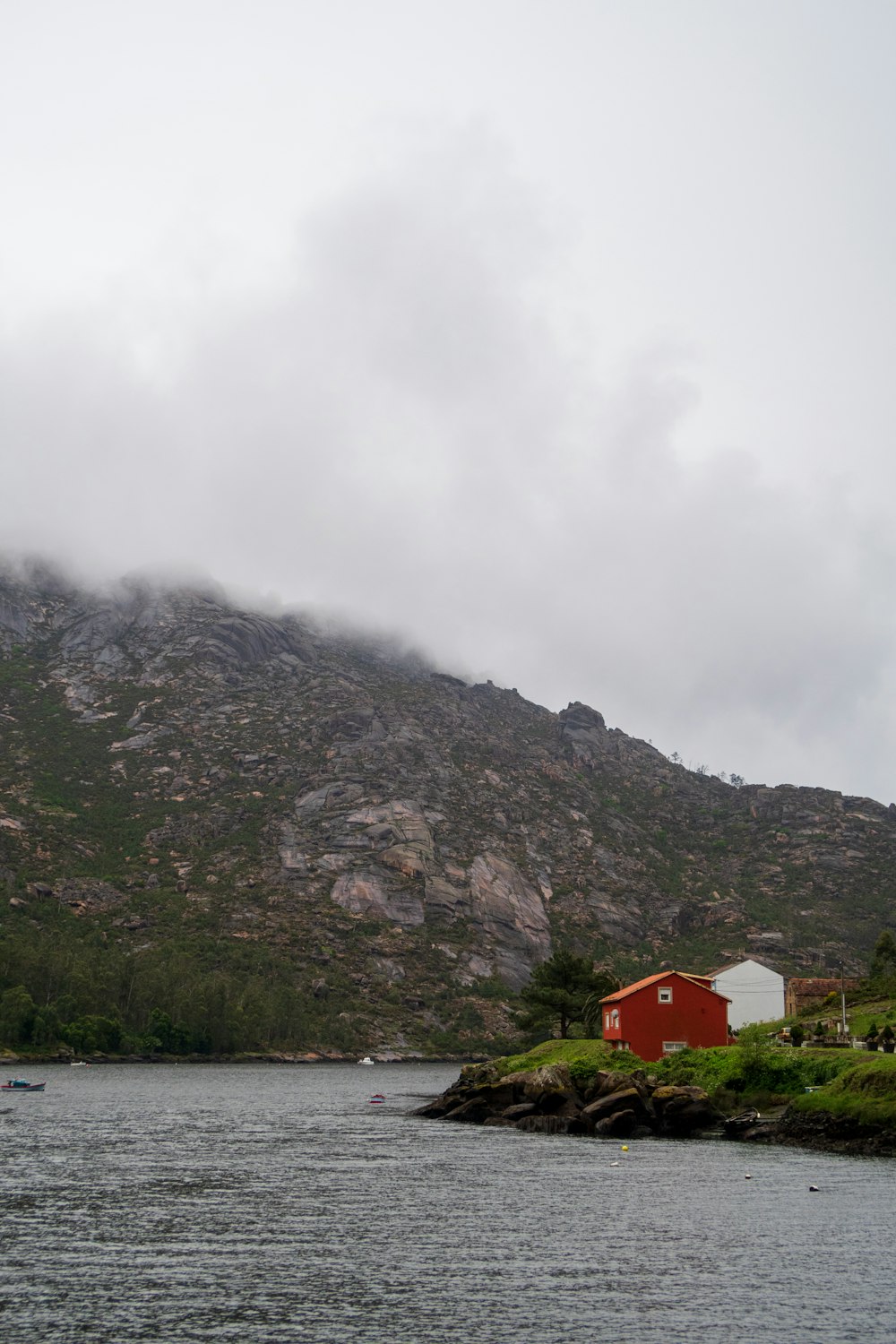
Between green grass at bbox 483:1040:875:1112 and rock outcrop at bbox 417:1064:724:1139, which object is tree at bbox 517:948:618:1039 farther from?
green grass at bbox 483:1040:875:1112

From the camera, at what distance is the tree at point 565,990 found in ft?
339

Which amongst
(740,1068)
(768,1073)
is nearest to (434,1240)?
(768,1073)

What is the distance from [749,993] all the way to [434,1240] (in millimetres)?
81738

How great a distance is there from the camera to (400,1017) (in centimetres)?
16825

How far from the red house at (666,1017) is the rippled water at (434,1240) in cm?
1621

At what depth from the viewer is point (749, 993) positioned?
111375mm

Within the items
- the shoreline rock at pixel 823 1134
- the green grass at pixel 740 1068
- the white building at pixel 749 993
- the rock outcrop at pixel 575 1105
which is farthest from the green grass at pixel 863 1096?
the white building at pixel 749 993

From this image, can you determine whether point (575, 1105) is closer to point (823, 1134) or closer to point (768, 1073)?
point (768, 1073)

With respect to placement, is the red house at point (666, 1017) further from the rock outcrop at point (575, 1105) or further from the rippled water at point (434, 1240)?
the rippled water at point (434, 1240)

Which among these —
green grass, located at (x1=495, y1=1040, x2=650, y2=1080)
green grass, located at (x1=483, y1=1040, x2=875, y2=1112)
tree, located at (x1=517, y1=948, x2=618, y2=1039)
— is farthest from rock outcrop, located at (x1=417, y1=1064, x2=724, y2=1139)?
tree, located at (x1=517, y1=948, x2=618, y2=1039)

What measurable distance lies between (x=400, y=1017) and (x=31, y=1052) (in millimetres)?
53428

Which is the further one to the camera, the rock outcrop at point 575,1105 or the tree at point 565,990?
the tree at point 565,990

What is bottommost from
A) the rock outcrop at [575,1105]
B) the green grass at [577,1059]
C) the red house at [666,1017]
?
the rock outcrop at [575,1105]

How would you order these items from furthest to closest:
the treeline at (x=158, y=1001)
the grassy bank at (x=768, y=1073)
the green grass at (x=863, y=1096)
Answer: the treeline at (x=158, y=1001) < the grassy bank at (x=768, y=1073) < the green grass at (x=863, y=1096)
